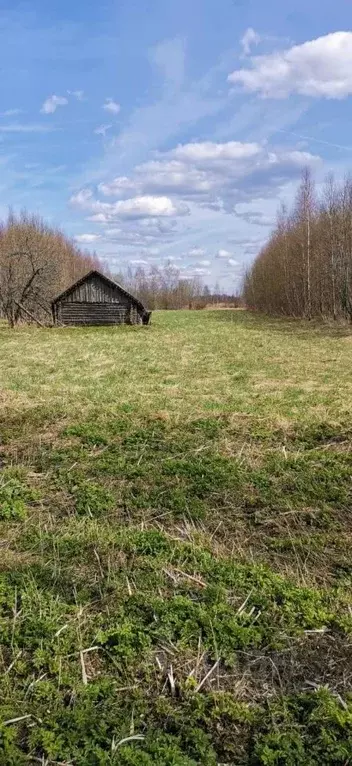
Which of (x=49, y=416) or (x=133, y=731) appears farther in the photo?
(x=49, y=416)

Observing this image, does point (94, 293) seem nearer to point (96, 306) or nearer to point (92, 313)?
point (96, 306)

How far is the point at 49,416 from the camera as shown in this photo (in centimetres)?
796

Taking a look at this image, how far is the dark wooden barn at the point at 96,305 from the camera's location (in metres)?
36.9

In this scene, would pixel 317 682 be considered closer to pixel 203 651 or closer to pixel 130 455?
pixel 203 651

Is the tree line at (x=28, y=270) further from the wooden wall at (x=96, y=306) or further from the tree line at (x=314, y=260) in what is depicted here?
the tree line at (x=314, y=260)

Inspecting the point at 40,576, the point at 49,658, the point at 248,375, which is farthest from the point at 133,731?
the point at 248,375

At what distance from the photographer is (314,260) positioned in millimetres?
41250

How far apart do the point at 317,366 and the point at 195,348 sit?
6.75 m

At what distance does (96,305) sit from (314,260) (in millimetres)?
17057

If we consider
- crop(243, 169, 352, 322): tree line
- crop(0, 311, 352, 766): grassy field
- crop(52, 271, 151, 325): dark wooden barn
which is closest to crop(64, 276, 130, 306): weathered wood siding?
crop(52, 271, 151, 325): dark wooden barn

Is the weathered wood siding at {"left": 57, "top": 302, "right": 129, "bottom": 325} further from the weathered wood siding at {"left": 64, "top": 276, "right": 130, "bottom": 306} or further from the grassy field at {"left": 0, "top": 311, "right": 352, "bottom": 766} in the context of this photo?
the grassy field at {"left": 0, "top": 311, "right": 352, "bottom": 766}

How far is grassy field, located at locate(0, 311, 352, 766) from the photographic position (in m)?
2.43

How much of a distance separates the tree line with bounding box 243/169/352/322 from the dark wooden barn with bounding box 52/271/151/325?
44.1ft

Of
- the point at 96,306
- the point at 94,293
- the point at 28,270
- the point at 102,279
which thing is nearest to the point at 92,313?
the point at 96,306
